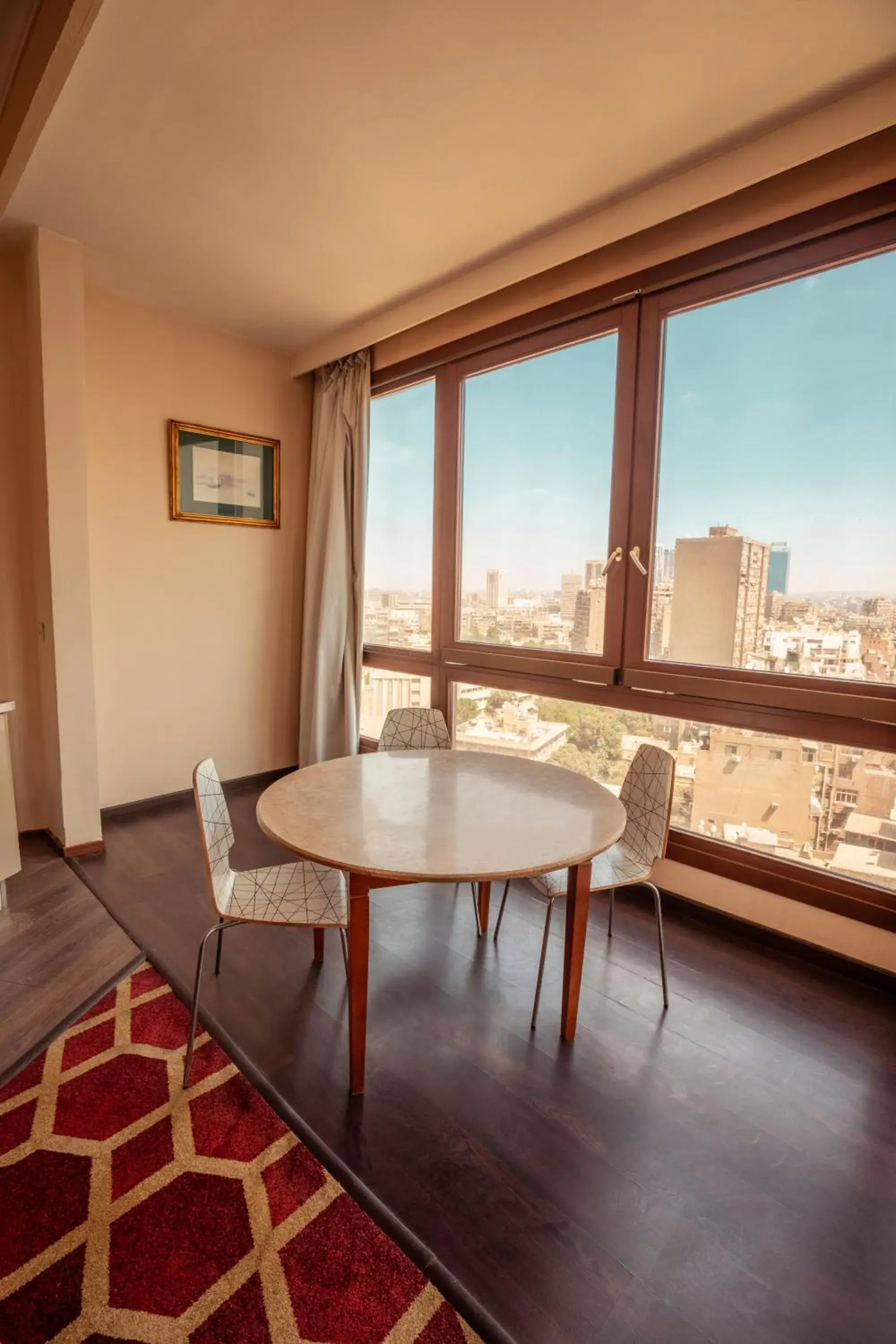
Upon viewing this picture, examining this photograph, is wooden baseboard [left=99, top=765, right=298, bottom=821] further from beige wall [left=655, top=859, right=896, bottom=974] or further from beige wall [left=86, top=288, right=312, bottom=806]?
beige wall [left=655, top=859, right=896, bottom=974]

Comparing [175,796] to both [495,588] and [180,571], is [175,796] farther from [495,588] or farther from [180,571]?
[495,588]

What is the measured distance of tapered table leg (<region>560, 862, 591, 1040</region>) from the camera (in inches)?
67.1

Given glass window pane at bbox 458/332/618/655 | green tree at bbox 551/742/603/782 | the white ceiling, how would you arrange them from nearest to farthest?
the white ceiling
glass window pane at bbox 458/332/618/655
green tree at bbox 551/742/603/782

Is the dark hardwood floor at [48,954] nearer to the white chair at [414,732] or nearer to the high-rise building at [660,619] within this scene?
the white chair at [414,732]

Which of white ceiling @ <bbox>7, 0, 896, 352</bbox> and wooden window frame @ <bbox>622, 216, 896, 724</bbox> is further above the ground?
white ceiling @ <bbox>7, 0, 896, 352</bbox>

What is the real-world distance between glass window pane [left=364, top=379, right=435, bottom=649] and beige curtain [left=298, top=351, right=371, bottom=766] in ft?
0.38

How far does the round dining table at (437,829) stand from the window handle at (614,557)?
97 cm

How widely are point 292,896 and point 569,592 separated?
1800 mm

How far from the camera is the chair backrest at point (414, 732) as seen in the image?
108 inches

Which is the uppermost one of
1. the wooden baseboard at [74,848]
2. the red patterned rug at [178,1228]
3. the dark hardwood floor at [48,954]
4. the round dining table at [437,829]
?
the round dining table at [437,829]

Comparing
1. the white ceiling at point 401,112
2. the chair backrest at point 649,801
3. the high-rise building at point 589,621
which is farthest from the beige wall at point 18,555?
the chair backrest at point 649,801

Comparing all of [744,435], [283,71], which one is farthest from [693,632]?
[283,71]

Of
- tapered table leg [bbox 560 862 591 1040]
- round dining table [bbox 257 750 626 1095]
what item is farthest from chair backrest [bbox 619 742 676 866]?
tapered table leg [bbox 560 862 591 1040]

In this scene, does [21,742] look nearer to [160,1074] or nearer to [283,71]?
[160,1074]
